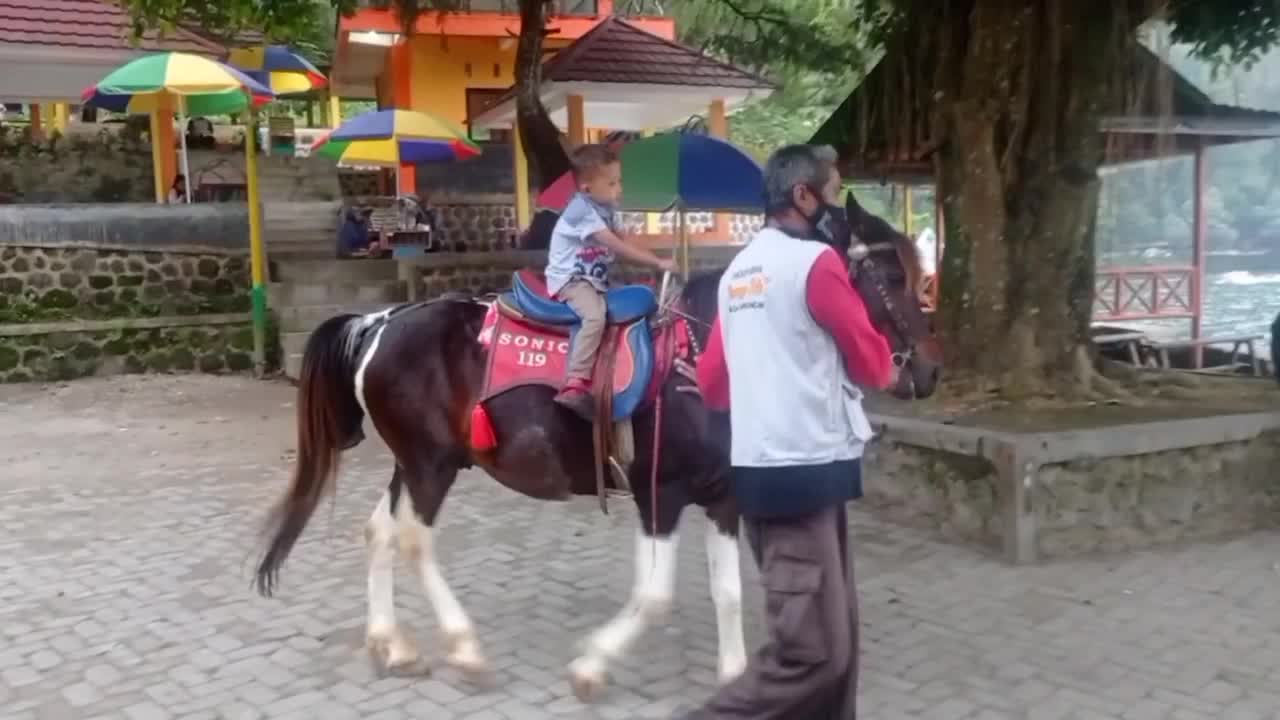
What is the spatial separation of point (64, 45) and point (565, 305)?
13.8 meters

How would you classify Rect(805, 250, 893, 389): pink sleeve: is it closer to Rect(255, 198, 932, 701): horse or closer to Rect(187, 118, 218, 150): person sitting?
Rect(255, 198, 932, 701): horse

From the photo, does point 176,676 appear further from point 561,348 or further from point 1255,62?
point 1255,62

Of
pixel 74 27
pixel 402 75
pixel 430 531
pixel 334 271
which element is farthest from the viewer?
pixel 402 75

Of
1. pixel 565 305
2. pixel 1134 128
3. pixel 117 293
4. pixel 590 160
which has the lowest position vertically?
pixel 117 293

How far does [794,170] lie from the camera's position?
10.9ft

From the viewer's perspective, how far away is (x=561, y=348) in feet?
15.3

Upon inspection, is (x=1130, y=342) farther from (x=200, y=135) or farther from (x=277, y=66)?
(x=200, y=135)

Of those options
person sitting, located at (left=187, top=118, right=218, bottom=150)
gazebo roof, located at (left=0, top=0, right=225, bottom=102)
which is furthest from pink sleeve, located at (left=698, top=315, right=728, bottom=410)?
person sitting, located at (left=187, top=118, right=218, bottom=150)

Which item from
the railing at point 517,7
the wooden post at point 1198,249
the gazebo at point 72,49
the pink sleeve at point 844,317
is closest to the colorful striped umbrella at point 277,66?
the gazebo at point 72,49

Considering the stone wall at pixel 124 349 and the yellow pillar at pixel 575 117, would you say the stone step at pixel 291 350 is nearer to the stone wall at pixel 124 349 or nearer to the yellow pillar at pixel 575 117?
the stone wall at pixel 124 349

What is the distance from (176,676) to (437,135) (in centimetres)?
937

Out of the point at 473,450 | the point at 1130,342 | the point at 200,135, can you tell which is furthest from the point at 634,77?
the point at 473,450

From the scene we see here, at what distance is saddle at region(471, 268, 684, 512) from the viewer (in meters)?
4.41

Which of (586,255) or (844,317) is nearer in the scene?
(844,317)
